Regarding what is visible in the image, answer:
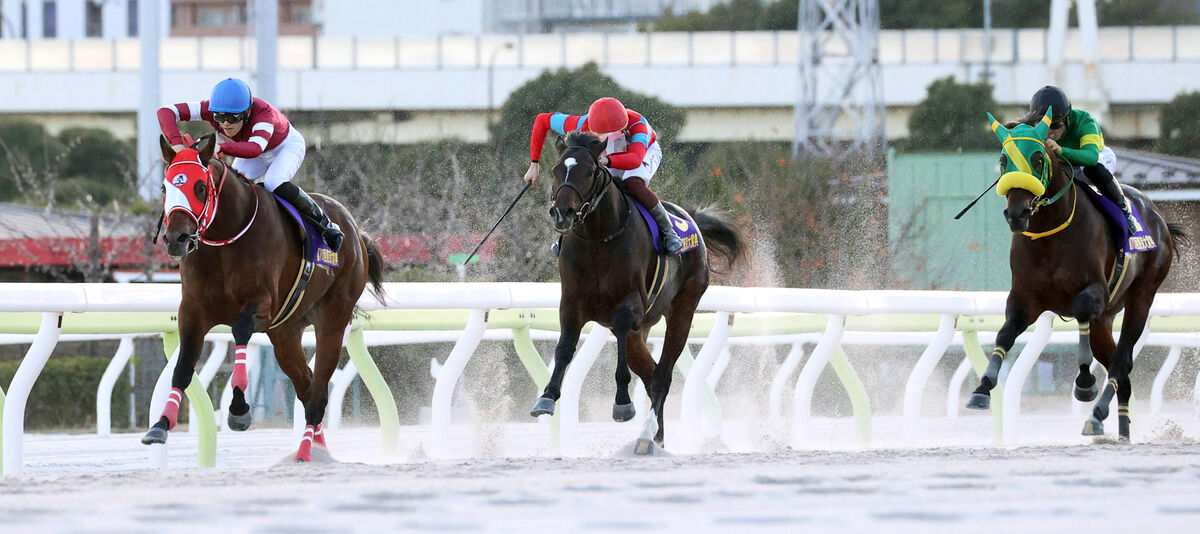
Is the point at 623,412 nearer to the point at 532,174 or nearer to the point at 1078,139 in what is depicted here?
the point at 532,174

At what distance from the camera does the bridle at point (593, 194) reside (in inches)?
273

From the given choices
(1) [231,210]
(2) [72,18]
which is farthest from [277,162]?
(2) [72,18]

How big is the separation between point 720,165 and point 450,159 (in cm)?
391

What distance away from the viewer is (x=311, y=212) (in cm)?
728

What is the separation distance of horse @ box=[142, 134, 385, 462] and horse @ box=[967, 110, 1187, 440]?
9.58ft

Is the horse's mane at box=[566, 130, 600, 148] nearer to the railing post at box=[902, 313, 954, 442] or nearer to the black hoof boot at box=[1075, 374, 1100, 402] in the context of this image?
the railing post at box=[902, 313, 954, 442]

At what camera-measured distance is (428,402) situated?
515 inches

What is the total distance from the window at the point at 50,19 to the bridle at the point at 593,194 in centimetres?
5334

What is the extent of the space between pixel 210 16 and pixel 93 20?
6.47 m

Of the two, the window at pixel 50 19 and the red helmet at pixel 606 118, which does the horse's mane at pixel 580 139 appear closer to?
the red helmet at pixel 606 118

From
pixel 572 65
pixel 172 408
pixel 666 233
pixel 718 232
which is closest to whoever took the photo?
pixel 172 408

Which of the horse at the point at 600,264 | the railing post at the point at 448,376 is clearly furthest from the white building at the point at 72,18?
the horse at the point at 600,264

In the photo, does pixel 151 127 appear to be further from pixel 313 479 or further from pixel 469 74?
pixel 313 479

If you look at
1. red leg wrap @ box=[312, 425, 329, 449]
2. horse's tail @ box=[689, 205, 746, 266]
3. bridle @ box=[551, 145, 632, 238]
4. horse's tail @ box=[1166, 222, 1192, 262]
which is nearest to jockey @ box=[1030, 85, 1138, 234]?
horse's tail @ box=[1166, 222, 1192, 262]
